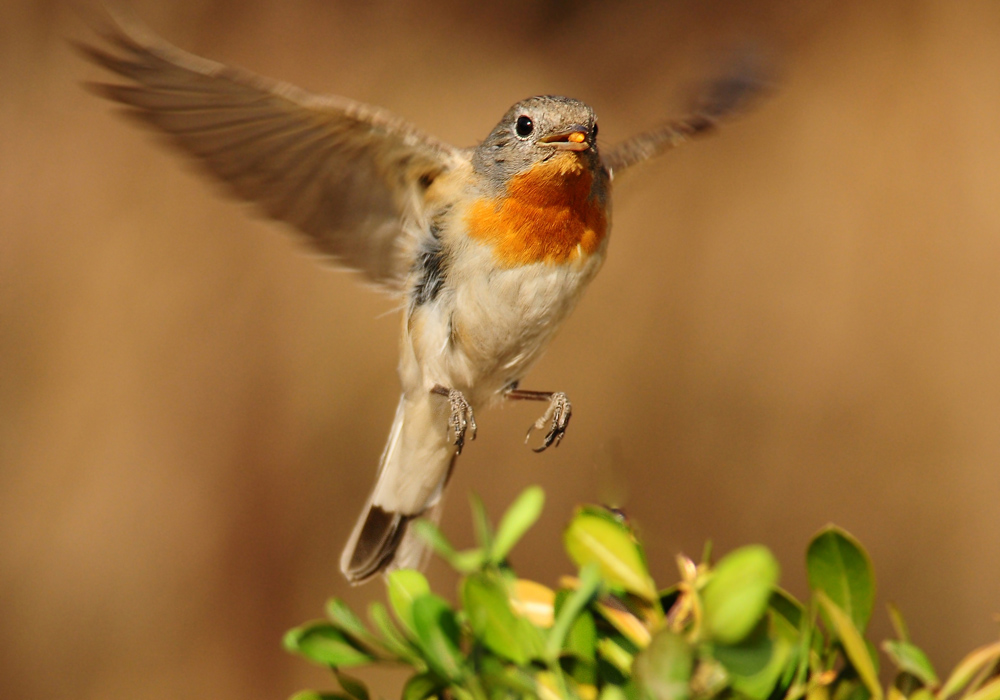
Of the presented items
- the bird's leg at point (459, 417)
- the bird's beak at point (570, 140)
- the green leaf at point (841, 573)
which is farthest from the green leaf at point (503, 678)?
the bird's beak at point (570, 140)

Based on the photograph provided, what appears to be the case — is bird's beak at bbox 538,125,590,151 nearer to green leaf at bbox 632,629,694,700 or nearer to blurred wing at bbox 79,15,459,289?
blurred wing at bbox 79,15,459,289

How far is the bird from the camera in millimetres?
1751

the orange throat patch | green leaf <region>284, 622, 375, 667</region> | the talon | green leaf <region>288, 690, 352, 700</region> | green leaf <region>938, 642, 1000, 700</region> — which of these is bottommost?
green leaf <region>288, 690, 352, 700</region>

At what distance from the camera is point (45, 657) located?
3.13 meters

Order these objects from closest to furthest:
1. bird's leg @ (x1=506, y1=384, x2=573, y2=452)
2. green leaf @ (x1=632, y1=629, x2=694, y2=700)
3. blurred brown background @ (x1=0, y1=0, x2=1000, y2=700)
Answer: green leaf @ (x1=632, y1=629, x2=694, y2=700)
bird's leg @ (x1=506, y1=384, x2=573, y2=452)
blurred brown background @ (x1=0, y1=0, x2=1000, y2=700)

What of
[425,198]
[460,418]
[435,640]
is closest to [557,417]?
[460,418]

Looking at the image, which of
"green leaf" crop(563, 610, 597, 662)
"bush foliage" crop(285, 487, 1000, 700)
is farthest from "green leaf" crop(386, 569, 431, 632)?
"green leaf" crop(563, 610, 597, 662)

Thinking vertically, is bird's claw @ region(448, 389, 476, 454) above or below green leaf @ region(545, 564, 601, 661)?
above

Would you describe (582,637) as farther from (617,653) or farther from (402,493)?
(402,493)

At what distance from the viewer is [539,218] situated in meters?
1.81

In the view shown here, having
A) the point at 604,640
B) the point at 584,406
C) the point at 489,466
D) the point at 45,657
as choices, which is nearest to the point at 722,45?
the point at 584,406

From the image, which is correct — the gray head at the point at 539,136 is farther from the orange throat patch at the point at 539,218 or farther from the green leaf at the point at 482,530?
the green leaf at the point at 482,530

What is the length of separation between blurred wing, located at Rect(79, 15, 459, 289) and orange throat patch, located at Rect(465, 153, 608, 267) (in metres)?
0.18

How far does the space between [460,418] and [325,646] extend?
111 cm
